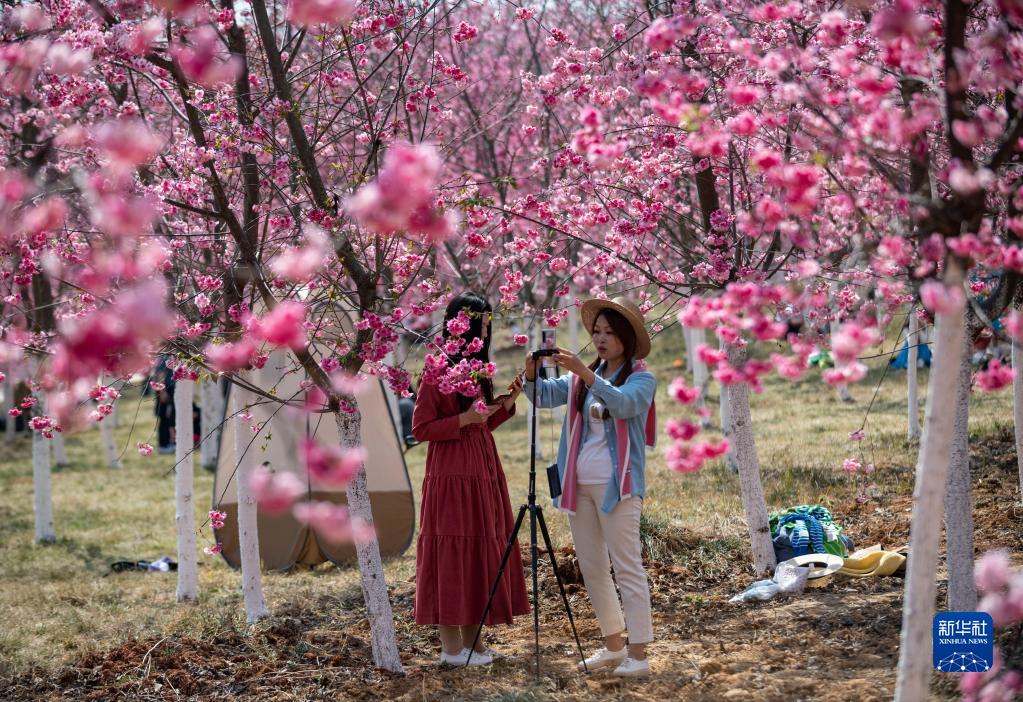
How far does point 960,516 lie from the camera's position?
4.61 meters

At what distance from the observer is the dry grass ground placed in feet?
15.8

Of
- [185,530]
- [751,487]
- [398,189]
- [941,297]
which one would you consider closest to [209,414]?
[185,530]

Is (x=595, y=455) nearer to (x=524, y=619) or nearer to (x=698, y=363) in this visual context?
(x=524, y=619)

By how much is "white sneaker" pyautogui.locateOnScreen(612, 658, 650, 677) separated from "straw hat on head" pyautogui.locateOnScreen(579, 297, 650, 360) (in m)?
1.45

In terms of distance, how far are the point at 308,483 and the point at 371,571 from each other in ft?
13.2

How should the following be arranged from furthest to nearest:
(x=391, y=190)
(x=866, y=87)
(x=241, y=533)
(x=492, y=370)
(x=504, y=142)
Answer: (x=504, y=142) < (x=241, y=533) < (x=492, y=370) < (x=866, y=87) < (x=391, y=190)


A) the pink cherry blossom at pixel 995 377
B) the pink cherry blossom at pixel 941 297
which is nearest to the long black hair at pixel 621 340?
the pink cherry blossom at pixel 995 377

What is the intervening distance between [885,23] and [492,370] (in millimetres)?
2365

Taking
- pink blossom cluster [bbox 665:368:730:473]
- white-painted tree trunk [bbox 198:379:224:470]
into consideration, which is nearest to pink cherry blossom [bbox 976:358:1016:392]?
pink blossom cluster [bbox 665:368:730:473]

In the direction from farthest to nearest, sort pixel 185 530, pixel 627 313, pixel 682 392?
1. pixel 185 530
2. pixel 627 313
3. pixel 682 392

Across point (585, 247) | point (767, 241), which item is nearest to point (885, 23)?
point (767, 241)

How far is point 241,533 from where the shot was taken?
6.49 meters

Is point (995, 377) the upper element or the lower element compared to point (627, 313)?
lower

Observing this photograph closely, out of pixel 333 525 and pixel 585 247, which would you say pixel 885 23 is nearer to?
pixel 333 525
